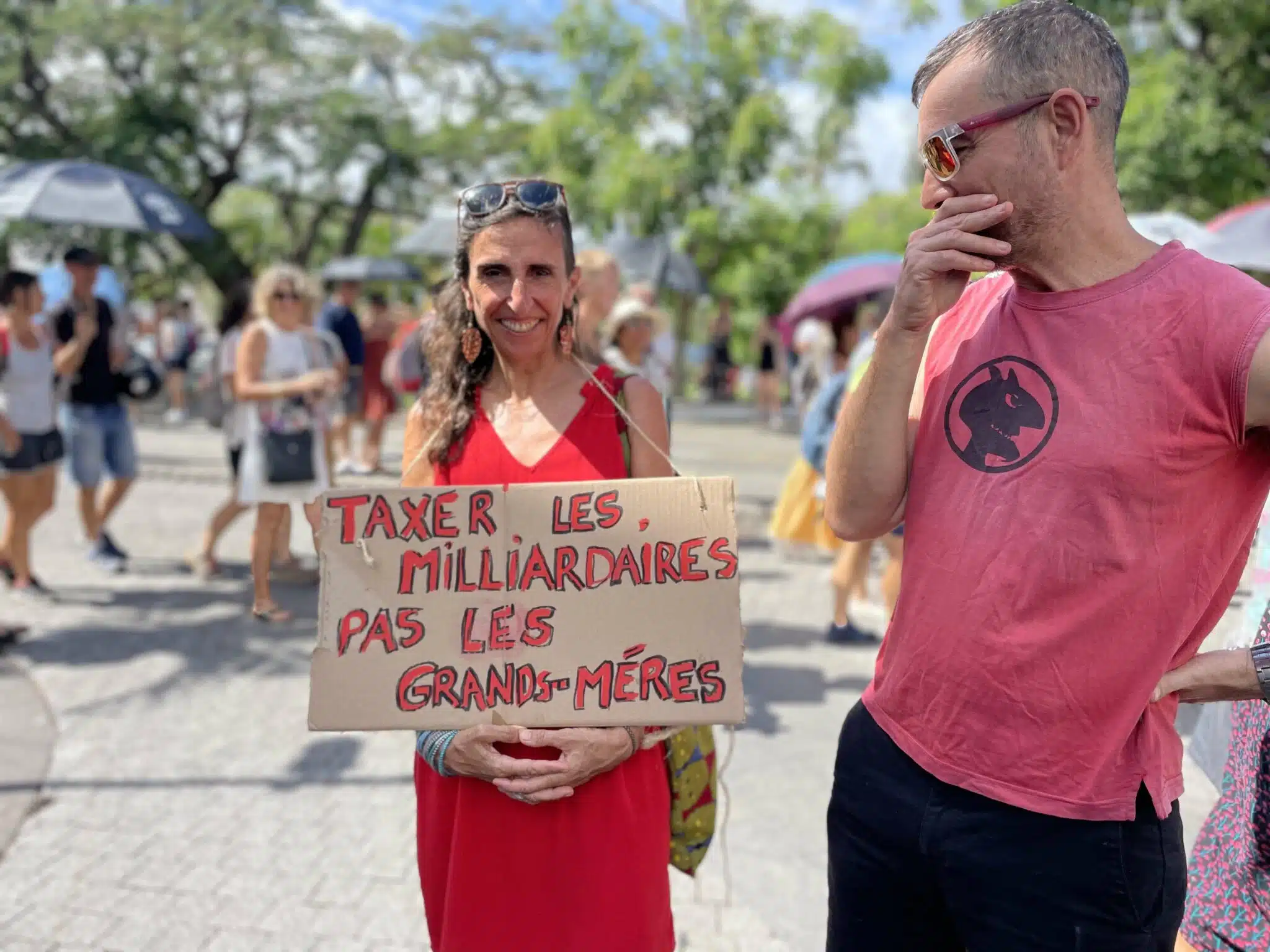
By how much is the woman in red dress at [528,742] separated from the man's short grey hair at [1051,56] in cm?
90

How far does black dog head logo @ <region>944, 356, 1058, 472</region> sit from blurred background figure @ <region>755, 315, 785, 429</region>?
16295 millimetres

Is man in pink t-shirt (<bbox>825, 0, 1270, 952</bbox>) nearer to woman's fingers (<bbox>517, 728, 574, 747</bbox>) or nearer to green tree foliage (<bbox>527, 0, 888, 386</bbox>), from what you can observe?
woman's fingers (<bbox>517, 728, 574, 747</bbox>)

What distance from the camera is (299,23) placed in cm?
Answer: 2477

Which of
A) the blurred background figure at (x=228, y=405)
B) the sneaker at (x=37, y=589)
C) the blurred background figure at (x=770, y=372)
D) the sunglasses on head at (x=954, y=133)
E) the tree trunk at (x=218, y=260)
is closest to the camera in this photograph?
the sunglasses on head at (x=954, y=133)

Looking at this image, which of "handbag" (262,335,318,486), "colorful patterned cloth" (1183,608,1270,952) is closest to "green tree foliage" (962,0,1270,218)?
"handbag" (262,335,318,486)

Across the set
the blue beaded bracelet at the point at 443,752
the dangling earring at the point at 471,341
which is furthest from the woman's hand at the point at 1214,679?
the dangling earring at the point at 471,341

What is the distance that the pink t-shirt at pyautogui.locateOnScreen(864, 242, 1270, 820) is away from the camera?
146 centimetres

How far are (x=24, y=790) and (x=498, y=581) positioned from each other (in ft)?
9.86

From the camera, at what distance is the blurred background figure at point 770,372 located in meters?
18.1

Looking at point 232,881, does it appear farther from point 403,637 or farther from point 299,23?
point 299,23

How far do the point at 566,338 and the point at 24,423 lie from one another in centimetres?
517

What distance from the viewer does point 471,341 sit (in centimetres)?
221

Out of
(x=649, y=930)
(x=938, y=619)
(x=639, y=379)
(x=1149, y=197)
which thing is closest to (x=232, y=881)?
(x=649, y=930)

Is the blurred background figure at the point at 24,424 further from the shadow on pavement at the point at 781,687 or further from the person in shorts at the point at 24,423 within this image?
the shadow on pavement at the point at 781,687
